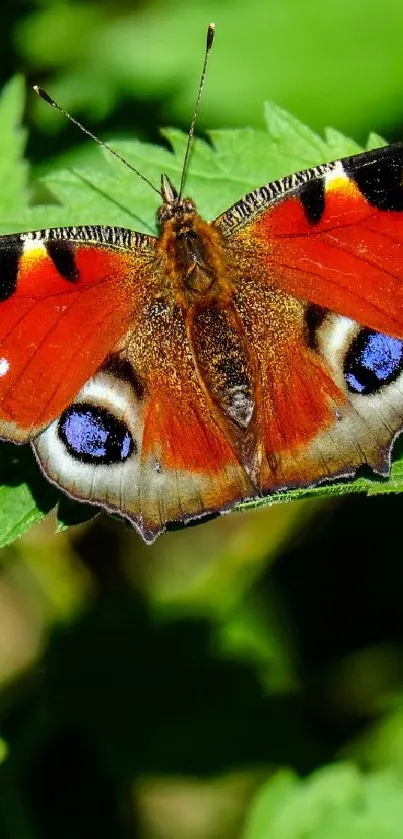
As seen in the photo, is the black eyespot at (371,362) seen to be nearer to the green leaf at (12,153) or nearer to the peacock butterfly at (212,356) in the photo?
the peacock butterfly at (212,356)

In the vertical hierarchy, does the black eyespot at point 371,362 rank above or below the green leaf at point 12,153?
below

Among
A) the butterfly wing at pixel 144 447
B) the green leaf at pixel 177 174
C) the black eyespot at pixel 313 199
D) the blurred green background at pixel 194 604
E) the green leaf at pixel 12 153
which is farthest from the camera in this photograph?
the blurred green background at pixel 194 604

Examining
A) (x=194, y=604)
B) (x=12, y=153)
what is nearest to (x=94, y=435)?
(x=12, y=153)

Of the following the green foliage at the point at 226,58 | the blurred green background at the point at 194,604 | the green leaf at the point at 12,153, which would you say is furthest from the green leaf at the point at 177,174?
the green foliage at the point at 226,58

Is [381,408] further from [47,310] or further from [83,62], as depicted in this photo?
[83,62]

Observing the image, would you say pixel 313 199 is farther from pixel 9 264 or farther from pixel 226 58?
pixel 226 58

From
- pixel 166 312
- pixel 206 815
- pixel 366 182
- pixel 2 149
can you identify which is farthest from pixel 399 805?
pixel 2 149
